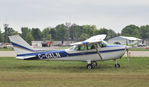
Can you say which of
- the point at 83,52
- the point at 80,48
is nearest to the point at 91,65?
the point at 83,52

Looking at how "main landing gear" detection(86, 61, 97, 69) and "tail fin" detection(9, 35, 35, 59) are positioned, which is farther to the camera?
"tail fin" detection(9, 35, 35, 59)

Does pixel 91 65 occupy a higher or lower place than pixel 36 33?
lower

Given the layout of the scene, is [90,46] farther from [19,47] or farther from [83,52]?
[19,47]

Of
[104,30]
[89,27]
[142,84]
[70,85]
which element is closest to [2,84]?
[70,85]

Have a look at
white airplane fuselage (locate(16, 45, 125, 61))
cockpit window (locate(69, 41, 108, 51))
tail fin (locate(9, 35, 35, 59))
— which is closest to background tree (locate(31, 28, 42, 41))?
tail fin (locate(9, 35, 35, 59))

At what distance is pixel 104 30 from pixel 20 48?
4785 inches

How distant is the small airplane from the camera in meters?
21.4

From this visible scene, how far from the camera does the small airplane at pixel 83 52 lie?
2138 cm

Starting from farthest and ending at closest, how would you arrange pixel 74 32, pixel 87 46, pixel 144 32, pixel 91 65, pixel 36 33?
pixel 144 32 < pixel 36 33 < pixel 74 32 < pixel 87 46 < pixel 91 65

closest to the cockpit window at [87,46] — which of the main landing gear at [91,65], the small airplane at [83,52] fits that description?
the small airplane at [83,52]

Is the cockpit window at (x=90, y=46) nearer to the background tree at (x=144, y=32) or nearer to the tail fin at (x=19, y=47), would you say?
the tail fin at (x=19, y=47)

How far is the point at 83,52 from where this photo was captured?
21.6 meters

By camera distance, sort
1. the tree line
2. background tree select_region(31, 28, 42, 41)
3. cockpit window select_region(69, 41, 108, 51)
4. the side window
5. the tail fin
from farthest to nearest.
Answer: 1. background tree select_region(31, 28, 42, 41)
2. the tree line
3. the tail fin
4. the side window
5. cockpit window select_region(69, 41, 108, 51)

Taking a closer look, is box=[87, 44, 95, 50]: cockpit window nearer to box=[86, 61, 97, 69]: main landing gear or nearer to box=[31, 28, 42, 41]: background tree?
box=[86, 61, 97, 69]: main landing gear
